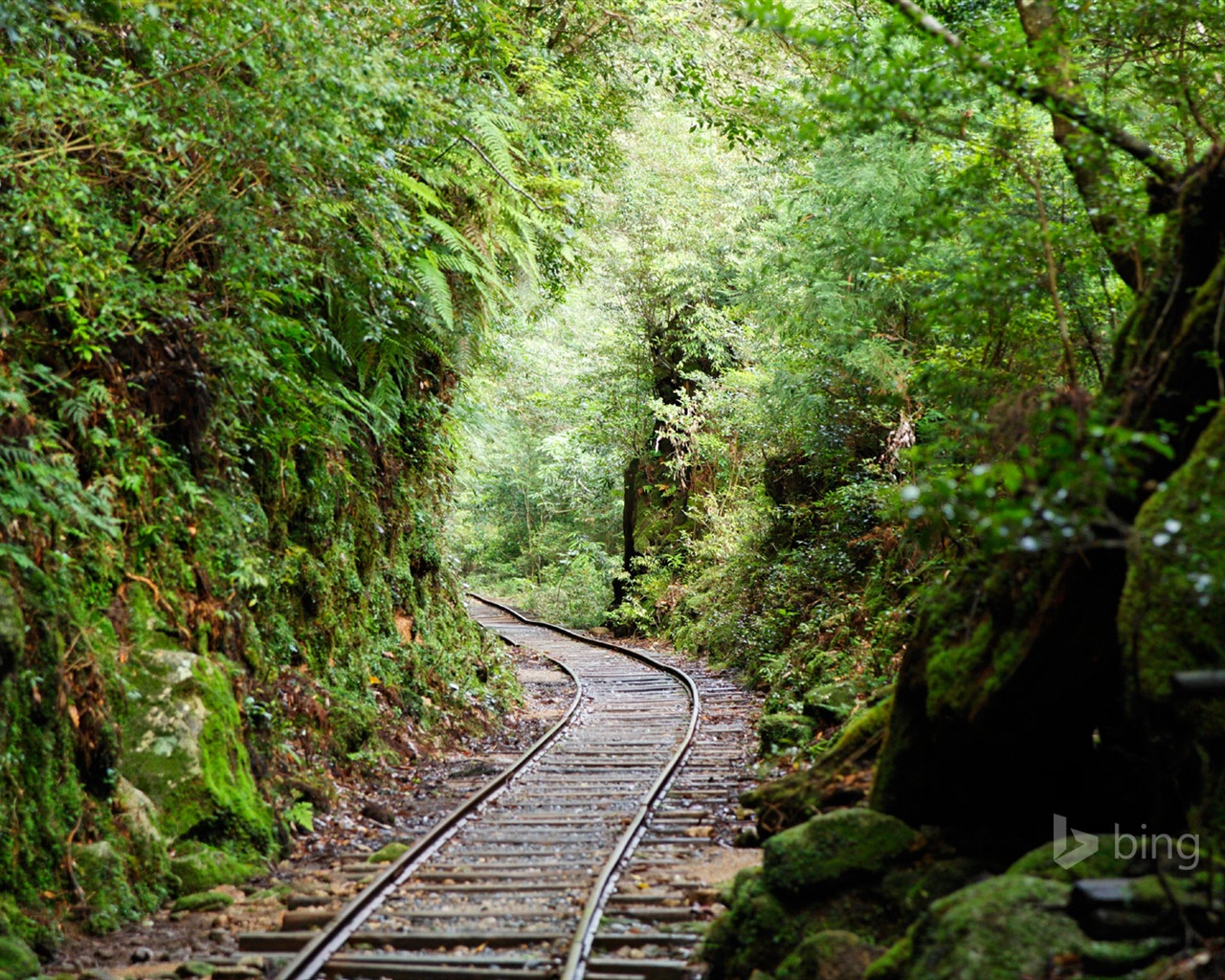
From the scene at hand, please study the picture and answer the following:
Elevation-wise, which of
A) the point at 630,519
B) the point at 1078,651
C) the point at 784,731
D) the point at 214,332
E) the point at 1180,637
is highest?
the point at 214,332

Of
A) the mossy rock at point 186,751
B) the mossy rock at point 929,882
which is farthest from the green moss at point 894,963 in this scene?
the mossy rock at point 186,751

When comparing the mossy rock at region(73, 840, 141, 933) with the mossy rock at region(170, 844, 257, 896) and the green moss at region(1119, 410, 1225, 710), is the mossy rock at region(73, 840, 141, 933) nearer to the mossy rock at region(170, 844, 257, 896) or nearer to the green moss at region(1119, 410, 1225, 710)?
the mossy rock at region(170, 844, 257, 896)

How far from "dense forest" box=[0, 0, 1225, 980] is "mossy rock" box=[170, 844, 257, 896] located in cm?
2

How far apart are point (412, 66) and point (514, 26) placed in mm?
4628

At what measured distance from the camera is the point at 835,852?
17.9 feet

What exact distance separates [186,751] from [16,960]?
212 cm

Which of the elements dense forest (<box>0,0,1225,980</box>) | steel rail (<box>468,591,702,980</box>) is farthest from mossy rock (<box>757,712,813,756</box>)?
steel rail (<box>468,591,702,980</box>)


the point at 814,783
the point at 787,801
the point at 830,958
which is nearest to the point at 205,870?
the point at 787,801

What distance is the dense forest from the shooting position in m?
4.59

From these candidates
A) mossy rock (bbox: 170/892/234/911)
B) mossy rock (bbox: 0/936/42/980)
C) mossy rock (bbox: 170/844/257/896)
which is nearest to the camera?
mossy rock (bbox: 0/936/42/980)

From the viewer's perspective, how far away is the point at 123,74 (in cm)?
708

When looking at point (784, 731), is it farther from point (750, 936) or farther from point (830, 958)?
point (830, 958)

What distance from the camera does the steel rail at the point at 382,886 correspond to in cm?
549

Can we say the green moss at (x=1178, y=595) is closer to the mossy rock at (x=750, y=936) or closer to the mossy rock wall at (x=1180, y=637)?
the mossy rock wall at (x=1180, y=637)
